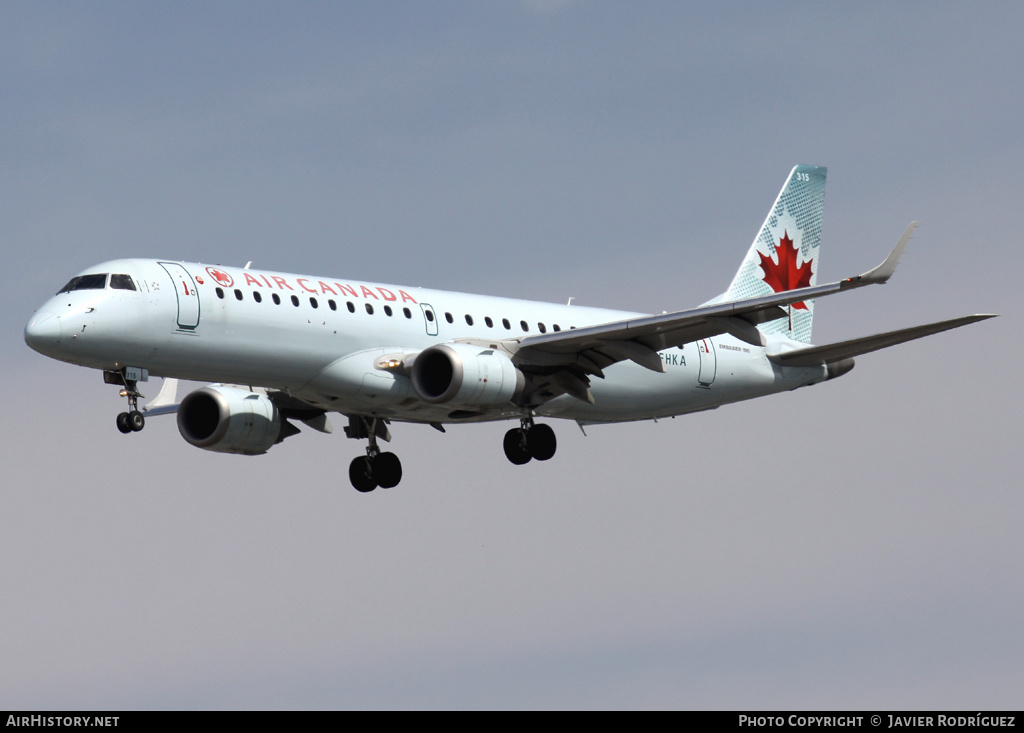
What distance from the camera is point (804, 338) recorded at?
166 ft

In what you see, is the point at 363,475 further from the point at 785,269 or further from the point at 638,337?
the point at 785,269

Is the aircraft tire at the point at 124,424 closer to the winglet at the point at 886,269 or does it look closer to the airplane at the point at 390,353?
the airplane at the point at 390,353

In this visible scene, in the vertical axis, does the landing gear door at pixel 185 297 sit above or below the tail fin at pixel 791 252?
below

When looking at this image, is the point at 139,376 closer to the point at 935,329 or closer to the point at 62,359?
the point at 62,359

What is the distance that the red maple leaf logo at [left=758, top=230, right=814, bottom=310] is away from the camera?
51438 millimetres

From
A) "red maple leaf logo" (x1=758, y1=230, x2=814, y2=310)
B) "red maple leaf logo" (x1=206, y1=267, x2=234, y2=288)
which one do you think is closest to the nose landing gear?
"red maple leaf logo" (x1=206, y1=267, x2=234, y2=288)

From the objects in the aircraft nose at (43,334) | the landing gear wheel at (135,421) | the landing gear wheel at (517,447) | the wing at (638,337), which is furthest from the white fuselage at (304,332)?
the wing at (638,337)

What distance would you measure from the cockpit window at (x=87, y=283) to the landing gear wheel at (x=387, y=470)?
10644mm

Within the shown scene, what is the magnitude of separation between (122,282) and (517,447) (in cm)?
1123

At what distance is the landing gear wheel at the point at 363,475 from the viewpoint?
148 ft

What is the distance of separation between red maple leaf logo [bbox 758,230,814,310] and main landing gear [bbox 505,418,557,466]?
11852 millimetres
